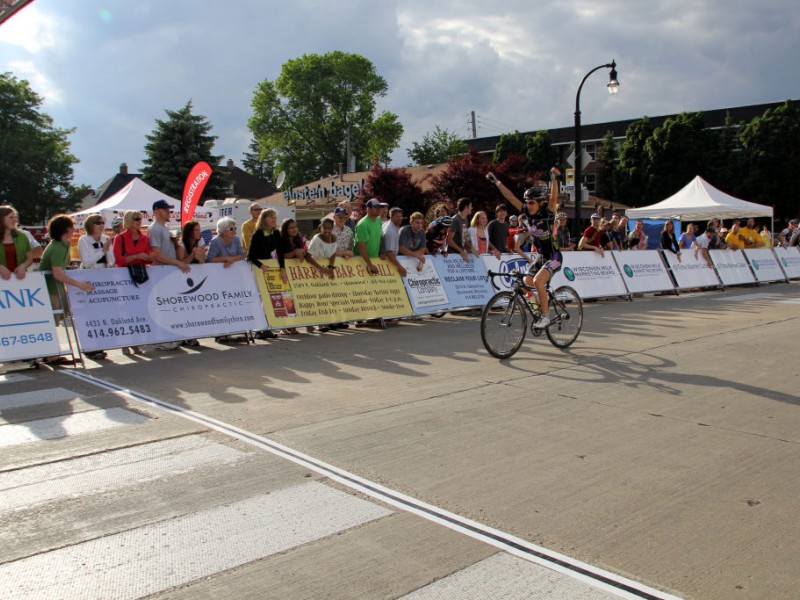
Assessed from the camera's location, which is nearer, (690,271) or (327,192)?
(690,271)

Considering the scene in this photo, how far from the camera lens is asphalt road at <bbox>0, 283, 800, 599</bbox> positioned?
311 centimetres

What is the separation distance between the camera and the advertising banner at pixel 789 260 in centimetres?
2284

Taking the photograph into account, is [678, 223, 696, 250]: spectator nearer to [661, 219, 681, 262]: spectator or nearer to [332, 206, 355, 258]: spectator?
[661, 219, 681, 262]: spectator

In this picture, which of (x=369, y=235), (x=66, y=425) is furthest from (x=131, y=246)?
(x=66, y=425)

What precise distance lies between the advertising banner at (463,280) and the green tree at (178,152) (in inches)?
1569

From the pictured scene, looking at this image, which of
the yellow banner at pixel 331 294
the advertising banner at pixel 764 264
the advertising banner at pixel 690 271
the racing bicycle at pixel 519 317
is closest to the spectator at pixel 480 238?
the yellow banner at pixel 331 294

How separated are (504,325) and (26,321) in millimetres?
5875

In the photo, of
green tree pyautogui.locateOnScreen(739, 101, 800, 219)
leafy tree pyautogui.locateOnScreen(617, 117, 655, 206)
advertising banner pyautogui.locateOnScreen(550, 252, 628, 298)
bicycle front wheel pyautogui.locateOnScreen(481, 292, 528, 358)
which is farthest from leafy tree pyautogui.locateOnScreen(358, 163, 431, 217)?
bicycle front wheel pyautogui.locateOnScreen(481, 292, 528, 358)

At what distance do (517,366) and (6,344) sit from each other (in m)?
6.09

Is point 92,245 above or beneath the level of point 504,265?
above

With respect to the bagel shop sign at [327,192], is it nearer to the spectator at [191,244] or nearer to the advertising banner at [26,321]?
the spectator at [191,244]

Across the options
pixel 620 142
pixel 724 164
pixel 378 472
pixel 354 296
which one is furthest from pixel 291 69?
pixel 378 472

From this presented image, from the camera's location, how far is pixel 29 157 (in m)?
49.4

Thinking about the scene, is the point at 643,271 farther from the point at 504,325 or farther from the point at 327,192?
the point at 327,192
